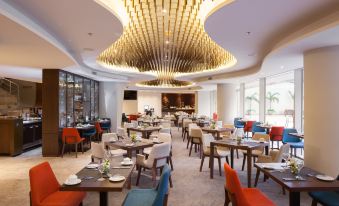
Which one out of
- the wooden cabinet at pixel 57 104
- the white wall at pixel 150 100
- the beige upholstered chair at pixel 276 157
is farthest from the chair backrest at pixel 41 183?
the white wall at pixel 150 100

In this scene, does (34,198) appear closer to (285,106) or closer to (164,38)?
(164,38)

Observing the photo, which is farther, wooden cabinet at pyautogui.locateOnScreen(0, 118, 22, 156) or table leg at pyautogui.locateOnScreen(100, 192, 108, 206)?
wooden cabinet at pyautogui.locateOnScreen(0, 118, 22, 156)

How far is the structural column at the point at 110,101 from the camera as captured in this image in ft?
40.9

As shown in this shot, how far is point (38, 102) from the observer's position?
12344mm

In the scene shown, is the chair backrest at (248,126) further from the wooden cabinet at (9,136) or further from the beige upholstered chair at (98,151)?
the wooden cabinet at (9,136)

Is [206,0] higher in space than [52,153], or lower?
higher

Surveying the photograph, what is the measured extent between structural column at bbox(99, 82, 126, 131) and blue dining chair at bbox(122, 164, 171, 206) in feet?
31.7

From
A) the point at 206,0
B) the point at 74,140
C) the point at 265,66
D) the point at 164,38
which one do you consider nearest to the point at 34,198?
the point at 206,0

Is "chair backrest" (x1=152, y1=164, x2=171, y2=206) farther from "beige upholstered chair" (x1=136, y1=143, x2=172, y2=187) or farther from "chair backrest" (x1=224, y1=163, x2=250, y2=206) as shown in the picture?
"beige upholstered chair" (x1=136, y1=143, x2=172, y2=187)

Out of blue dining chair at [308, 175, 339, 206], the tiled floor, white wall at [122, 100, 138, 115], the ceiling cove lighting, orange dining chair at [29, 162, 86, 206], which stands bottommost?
the tiled floor

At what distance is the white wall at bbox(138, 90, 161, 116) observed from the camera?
859 inches

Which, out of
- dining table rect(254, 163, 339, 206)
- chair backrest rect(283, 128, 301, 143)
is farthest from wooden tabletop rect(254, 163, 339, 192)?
chair backrest rect(283, 128, 301, 143)

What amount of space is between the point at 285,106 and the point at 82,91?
8.56 meters

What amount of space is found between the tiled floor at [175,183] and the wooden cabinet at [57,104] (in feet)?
1.94
